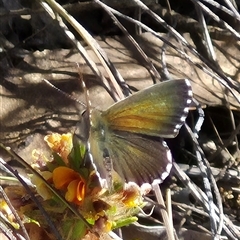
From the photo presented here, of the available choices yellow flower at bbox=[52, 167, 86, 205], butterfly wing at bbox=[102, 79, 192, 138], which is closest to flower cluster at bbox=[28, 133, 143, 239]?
yellow flower at bbox=[52, 167, 86, 205]

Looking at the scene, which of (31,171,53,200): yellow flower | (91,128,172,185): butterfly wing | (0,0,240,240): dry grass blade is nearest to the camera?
(91,128,172,185): butterfly wing

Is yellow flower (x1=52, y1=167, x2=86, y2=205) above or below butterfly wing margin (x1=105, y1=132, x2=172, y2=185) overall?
below

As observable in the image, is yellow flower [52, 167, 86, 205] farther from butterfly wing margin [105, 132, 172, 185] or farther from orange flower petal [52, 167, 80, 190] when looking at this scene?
butterfly wing margin [105, 132, 172, 185]

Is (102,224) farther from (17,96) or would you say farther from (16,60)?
(16,60)

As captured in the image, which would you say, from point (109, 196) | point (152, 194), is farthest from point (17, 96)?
point (109, 196)

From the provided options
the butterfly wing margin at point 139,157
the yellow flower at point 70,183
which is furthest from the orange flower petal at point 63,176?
the butterfly wing margin at point 139,157

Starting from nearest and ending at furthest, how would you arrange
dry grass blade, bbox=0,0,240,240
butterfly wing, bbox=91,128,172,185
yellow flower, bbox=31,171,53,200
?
butterfly wing, bbox=91,128,172,185
yellow flower, bbox=31,171,53,200
dry grass blade, bbox=0,0,240,240

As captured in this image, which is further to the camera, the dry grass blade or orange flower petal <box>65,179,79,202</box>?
the dry grass blade

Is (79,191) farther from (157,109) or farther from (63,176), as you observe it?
(157,109)
